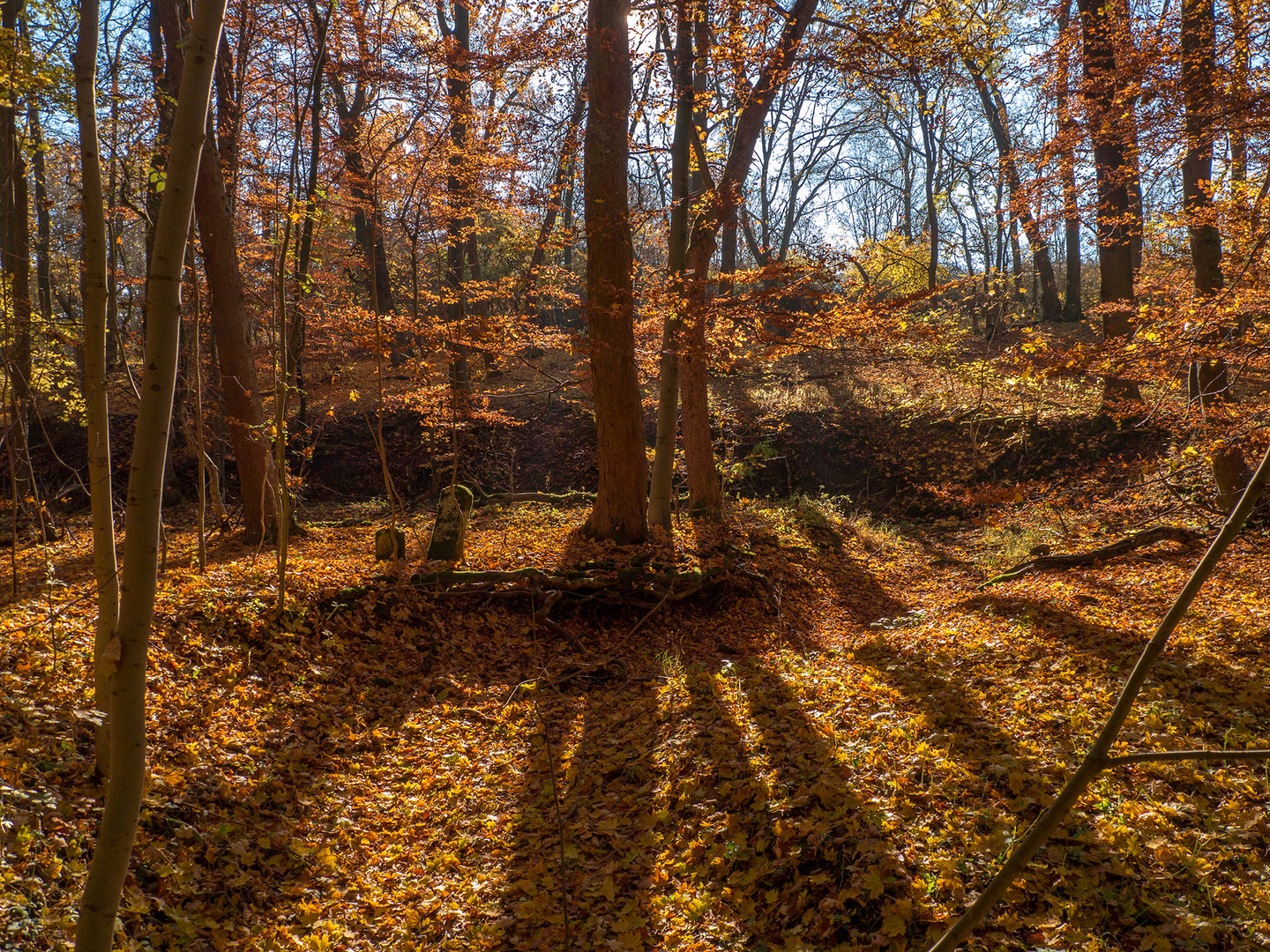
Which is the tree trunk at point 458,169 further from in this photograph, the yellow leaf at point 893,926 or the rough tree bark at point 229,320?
the yellow leaf at point 893,926

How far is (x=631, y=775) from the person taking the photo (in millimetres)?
4652

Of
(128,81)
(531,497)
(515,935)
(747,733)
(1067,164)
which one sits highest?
(128,81)

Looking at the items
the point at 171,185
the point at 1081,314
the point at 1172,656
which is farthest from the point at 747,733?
the point at 1081,314

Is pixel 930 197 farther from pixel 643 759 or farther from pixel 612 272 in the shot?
pixel 643 759

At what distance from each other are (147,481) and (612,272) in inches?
270

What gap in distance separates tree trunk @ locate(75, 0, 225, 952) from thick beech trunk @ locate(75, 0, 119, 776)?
44.7 inches

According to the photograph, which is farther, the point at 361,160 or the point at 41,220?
the point at 41,220

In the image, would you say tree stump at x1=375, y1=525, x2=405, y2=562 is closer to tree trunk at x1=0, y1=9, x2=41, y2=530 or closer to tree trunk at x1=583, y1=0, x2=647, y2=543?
tree trunk at x1=583, y1=0, x2=647, y2=543

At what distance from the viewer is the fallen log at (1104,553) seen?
8.01 m

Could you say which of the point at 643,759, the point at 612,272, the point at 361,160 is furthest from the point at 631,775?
the point at 361,160

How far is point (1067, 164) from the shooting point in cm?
875

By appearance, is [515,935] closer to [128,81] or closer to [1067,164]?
[1067,164]

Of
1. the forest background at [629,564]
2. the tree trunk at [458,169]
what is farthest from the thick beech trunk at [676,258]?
the tree trunk at [458,169]

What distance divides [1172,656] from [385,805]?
5801 millimetres
